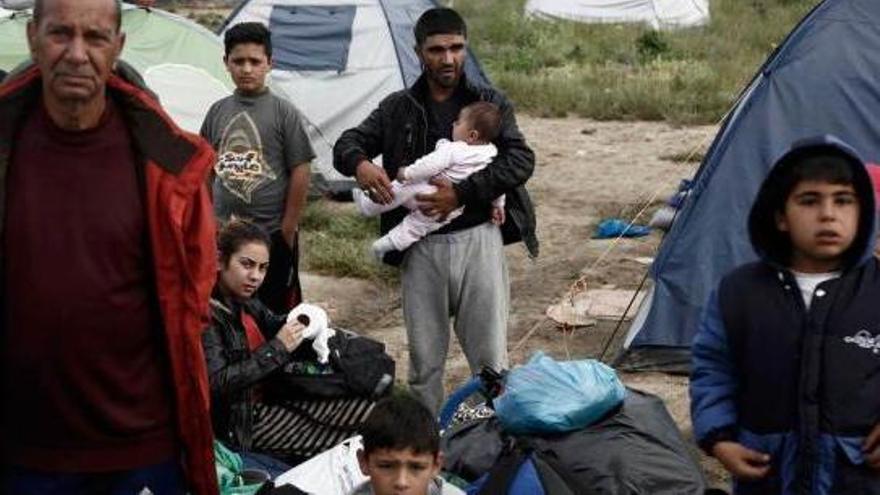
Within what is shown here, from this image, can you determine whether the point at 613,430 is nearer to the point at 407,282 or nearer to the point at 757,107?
the point at 407,282

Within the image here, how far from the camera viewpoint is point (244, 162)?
596 centimetres

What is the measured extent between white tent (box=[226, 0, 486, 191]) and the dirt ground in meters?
1.41

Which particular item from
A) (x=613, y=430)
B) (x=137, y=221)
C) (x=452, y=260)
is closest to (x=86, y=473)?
(x=137, y=221)

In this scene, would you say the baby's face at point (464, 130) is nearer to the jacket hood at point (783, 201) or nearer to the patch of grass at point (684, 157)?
the jacket hood at point (783, 201)

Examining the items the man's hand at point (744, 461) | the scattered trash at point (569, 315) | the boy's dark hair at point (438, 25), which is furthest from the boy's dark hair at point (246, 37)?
the man's hand at point (744, 461)

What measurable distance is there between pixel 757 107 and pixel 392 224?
204cm

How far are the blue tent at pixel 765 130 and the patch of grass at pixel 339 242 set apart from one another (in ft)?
7.84

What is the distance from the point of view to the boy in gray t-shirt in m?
5.96

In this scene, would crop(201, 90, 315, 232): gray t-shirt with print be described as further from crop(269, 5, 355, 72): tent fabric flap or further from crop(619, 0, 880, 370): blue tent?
crop(269, 5, 355, 72): tent fabric flap

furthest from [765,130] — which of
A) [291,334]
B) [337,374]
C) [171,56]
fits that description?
[171,56]

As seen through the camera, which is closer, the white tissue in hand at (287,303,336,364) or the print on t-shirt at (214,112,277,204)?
the white tissue in hand at (287,303,336,364)

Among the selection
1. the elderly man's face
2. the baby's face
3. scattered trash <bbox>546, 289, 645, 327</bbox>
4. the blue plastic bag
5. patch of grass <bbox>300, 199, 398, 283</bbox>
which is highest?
the elderly man's face

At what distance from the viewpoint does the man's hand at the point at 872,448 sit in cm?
310

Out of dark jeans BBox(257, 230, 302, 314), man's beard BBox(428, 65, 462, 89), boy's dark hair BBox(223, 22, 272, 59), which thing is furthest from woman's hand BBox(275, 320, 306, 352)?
boy's dark hair BBox(223, 22, 272, 59)
